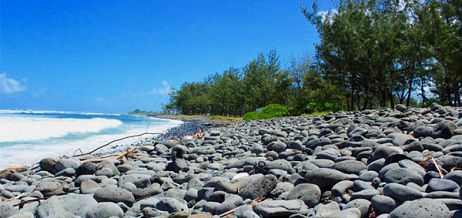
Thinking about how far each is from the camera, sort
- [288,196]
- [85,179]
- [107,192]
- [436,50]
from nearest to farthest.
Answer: [288,196]
[107,192]
[85,179]
[436,50]

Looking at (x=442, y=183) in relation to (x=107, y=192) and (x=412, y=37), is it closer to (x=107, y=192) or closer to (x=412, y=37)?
(x=107, y=192)

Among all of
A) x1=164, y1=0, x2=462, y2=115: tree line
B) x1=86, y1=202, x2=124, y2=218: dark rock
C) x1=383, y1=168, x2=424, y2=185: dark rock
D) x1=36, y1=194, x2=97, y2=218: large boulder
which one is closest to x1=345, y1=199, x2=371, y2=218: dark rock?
x1=383, y1=168, x2=424, y2=185: dark rock

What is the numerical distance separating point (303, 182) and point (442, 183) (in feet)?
3.39

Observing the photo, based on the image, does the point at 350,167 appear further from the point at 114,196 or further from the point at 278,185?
the point at 114,196

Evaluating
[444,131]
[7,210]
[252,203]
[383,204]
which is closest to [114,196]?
[7,210]

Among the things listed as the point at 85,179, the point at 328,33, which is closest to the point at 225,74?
the point at 328,33

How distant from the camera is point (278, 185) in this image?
135 inches

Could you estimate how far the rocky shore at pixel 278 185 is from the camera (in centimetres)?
265

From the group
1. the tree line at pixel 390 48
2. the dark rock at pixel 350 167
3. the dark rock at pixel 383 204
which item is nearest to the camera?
the dark rock at pixel 383 204

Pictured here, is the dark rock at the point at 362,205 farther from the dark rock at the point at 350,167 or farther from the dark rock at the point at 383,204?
the dark rock at the point at 350,167

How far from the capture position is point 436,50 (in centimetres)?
2016

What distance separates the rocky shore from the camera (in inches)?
104

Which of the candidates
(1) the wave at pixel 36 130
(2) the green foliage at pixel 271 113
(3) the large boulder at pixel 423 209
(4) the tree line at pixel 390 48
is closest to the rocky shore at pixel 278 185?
(3) the large boulder at pixel 423 209

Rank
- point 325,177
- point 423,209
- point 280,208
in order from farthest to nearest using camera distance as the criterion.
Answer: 1. point 325,177
2. point 280,208
3. point 423,209
